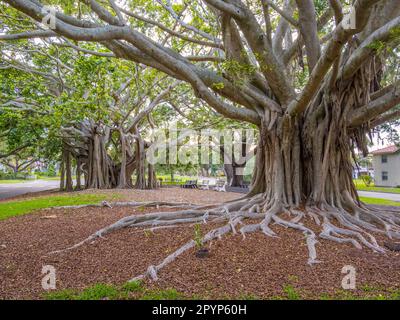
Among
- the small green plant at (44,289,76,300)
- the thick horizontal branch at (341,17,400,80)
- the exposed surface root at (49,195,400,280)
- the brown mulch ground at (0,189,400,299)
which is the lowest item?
the small green plant at (44,289,76,300)

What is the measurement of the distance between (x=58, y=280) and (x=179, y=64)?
12.6ft

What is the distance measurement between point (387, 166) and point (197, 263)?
1192 inches

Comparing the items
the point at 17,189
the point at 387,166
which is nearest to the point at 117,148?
the point at 17,189

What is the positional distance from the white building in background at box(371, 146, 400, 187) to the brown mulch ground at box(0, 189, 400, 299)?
89.8 ft

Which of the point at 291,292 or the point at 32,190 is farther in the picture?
the point at 32,190

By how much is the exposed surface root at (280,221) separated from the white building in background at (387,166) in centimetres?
2527

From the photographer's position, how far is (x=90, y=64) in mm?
8961

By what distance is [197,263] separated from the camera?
3908 millimetres

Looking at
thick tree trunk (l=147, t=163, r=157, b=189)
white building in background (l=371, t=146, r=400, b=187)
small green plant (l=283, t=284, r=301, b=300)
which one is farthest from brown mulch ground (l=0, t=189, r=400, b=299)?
white building in background (l=371, t=146, r=400, b=187)

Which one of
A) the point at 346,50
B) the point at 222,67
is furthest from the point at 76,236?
the point at 346,50

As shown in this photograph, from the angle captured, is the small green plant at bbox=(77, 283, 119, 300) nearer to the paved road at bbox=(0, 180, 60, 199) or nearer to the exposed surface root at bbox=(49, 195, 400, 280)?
the exposed surface root at bbox=(49, 195, 400, 280)

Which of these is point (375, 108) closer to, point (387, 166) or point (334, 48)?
point (334, 48)

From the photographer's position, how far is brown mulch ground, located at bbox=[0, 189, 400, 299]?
334 cm

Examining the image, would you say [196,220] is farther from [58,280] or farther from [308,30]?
[308,30]
